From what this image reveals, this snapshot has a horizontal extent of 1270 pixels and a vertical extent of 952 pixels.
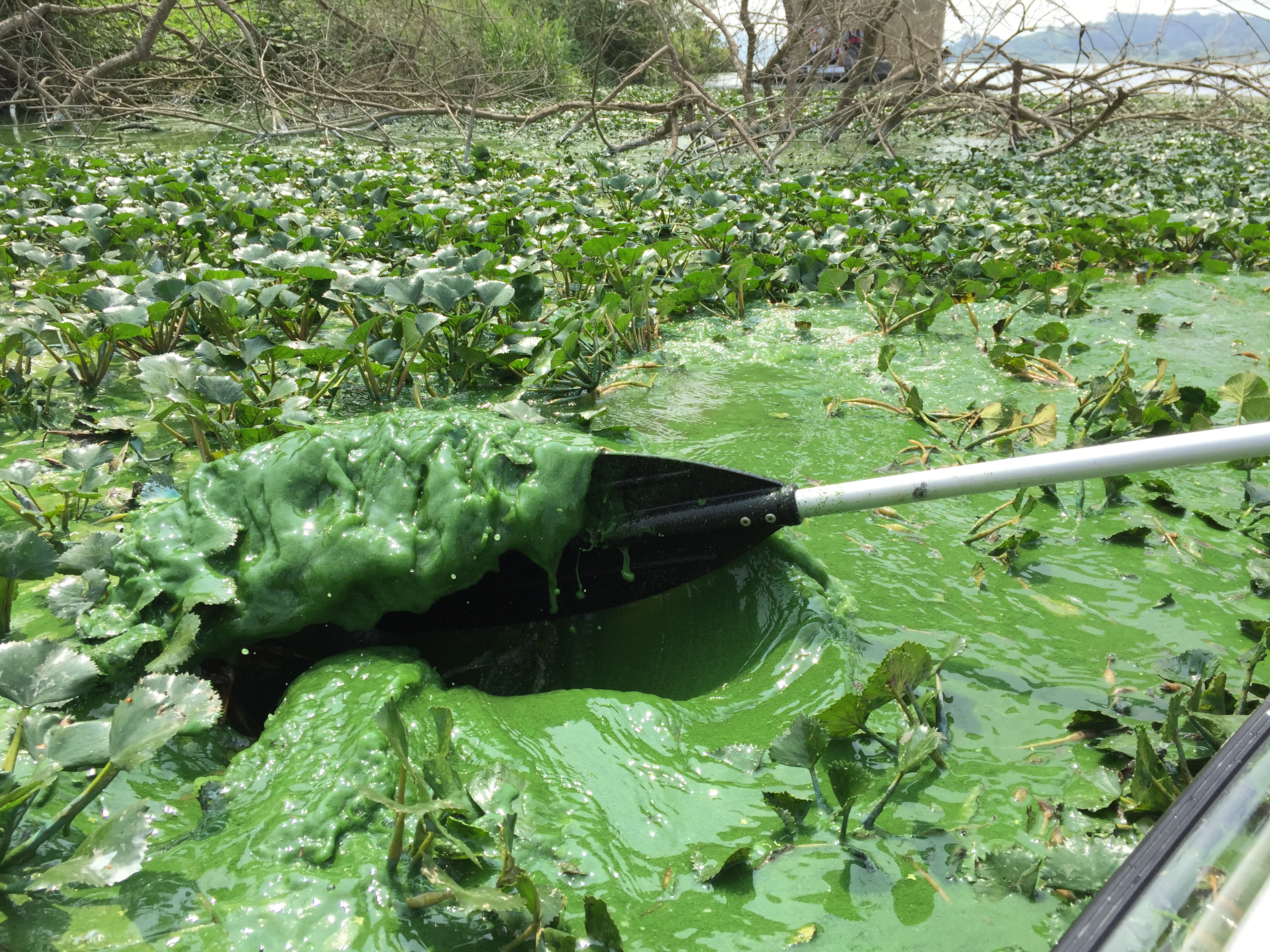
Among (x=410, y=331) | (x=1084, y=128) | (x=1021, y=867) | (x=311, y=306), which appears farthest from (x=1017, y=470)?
(x=1084, y=128)

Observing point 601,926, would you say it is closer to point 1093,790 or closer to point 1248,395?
point 1093,790

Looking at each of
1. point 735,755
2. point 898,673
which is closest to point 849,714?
point 898,673

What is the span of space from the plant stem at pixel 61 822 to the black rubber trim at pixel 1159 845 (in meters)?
1.12

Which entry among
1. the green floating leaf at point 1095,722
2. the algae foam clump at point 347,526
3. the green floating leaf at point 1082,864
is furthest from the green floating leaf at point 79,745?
the green floating leaf at point 1095,722

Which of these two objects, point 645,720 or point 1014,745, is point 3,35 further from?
point 1014,745

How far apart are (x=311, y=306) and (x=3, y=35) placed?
7254mm

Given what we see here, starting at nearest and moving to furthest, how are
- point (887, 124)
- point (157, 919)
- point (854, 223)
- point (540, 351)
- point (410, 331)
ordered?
point (157, 919), point (410, 331), point (540, 351), point (854, 223), point (887, 124)

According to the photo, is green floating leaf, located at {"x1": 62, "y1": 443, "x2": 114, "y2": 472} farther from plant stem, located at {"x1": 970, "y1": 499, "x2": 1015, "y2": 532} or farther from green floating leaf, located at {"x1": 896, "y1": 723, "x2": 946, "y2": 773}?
plant stem, located at {"x1": 970, "y1": 499, "x2": 1015, "y2": 532}

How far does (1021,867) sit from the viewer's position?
3.72ft

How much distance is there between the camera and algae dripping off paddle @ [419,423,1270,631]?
171cm

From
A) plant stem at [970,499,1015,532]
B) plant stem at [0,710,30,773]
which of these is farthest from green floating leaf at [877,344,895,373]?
plant stem at [0,710,30,773]

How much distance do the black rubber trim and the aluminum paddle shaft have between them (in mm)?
955

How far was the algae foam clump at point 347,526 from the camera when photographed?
1657 millimetres

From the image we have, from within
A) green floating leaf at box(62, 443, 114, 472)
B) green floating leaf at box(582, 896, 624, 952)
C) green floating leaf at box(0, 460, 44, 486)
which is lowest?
green floating leaf at box(582, 896, 624, 952)
